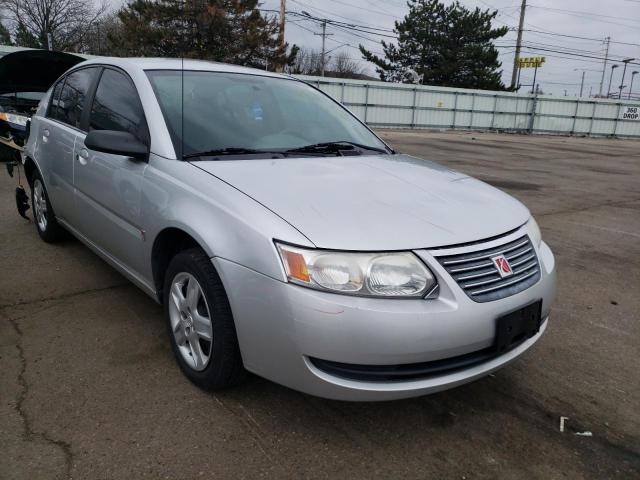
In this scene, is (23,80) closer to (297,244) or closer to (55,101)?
(55,101)

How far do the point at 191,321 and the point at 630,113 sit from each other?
3667cm

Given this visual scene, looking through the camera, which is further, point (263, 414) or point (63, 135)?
point (63, 135)

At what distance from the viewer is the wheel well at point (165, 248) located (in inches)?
103

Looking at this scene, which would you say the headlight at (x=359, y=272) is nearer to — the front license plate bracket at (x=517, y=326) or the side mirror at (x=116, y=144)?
the front license plate bracket at (x=517, y=326)

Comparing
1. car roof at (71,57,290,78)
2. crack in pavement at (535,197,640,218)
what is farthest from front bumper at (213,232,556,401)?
crack in pavement at (535,197,640,218)

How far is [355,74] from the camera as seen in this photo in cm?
6291

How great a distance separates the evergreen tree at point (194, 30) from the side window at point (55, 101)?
84.1ft

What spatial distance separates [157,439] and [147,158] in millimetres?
1434

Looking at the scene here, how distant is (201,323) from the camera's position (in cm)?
246

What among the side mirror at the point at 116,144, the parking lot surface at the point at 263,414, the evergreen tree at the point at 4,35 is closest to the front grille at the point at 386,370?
the parking lot surface at the point at 263,414

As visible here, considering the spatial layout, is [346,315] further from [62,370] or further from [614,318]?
[614,318]

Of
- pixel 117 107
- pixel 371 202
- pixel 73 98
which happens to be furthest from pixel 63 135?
pixel 371 202

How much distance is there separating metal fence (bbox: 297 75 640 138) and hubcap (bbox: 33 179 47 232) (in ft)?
66.8

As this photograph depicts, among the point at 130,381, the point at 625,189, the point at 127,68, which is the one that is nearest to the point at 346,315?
the point at 130,381
